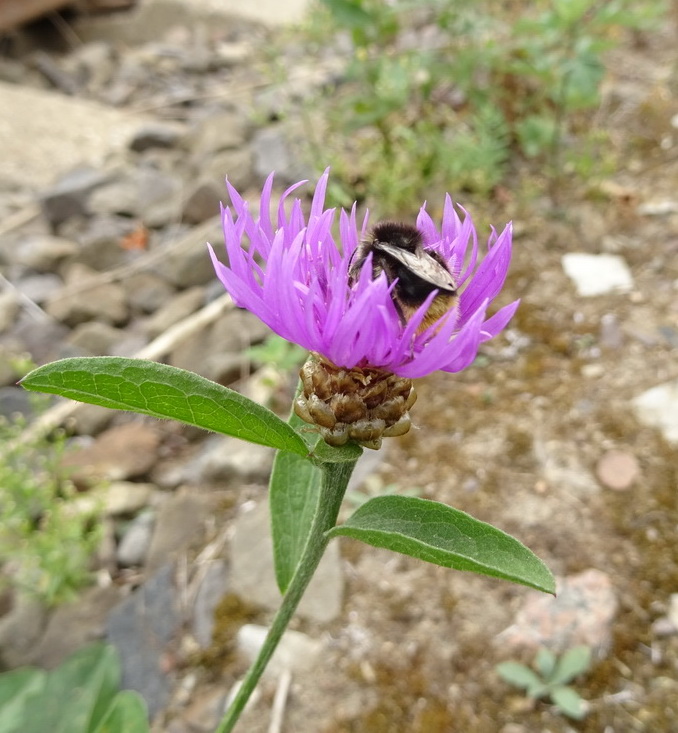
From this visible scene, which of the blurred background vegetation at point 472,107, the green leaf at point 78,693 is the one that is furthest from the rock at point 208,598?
the blurred background vegetation at point 472,107

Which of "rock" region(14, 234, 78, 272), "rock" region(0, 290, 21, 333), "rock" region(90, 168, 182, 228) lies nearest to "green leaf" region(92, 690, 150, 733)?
"rock" region(0, 290, 21, 333)

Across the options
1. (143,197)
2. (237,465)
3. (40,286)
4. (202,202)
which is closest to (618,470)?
(237,465)

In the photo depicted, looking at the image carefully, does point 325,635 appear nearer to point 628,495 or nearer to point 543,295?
point 628,495

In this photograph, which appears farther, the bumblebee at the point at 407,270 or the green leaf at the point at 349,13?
the green leaf at the point at 349,13

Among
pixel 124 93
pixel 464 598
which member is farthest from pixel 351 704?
pixel 124 93

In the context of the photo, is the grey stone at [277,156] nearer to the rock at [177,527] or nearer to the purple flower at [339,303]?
the rock at [177,527]

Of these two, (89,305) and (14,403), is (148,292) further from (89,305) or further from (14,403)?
(14,403)
